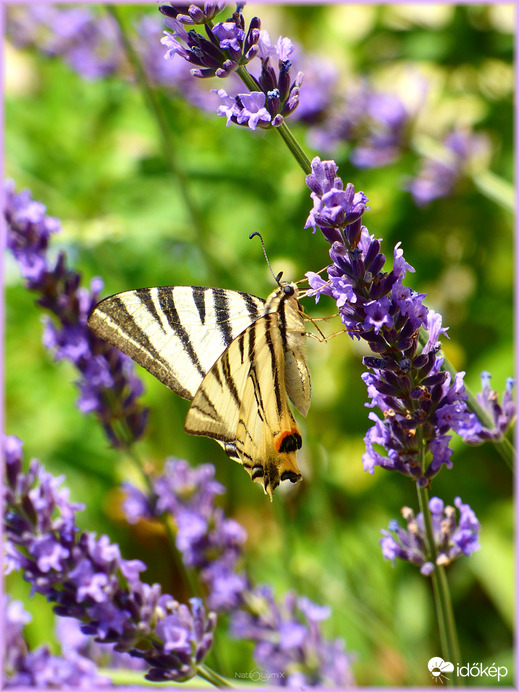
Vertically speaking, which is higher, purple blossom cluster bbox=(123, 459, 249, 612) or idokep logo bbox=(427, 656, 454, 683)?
purple blossom cluster bbox=(123, 459, 249, 612)

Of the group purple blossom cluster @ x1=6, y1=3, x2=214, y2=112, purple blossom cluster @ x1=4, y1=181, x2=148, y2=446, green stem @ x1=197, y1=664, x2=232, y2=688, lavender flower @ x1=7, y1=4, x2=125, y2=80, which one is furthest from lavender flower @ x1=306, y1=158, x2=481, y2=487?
lavender flower @ x1=7, y1=4, x2=125, y2=80

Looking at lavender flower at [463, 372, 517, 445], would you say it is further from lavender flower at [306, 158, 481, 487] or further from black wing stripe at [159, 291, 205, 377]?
black wing stripe at [159, 291, 205, 377]

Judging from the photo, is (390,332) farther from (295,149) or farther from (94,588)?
(94,588)

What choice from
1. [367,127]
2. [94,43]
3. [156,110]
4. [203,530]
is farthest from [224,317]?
[94,43]

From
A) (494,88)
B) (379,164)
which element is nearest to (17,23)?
(379,164)

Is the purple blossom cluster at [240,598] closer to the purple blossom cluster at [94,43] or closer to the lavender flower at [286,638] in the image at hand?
the lavender flower at [286,638]

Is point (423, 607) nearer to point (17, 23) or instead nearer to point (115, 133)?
point (115, 133)

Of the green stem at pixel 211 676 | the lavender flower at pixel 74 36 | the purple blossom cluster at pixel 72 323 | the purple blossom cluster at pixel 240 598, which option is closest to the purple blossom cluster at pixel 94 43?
the lavender flower at pixel 74 36
